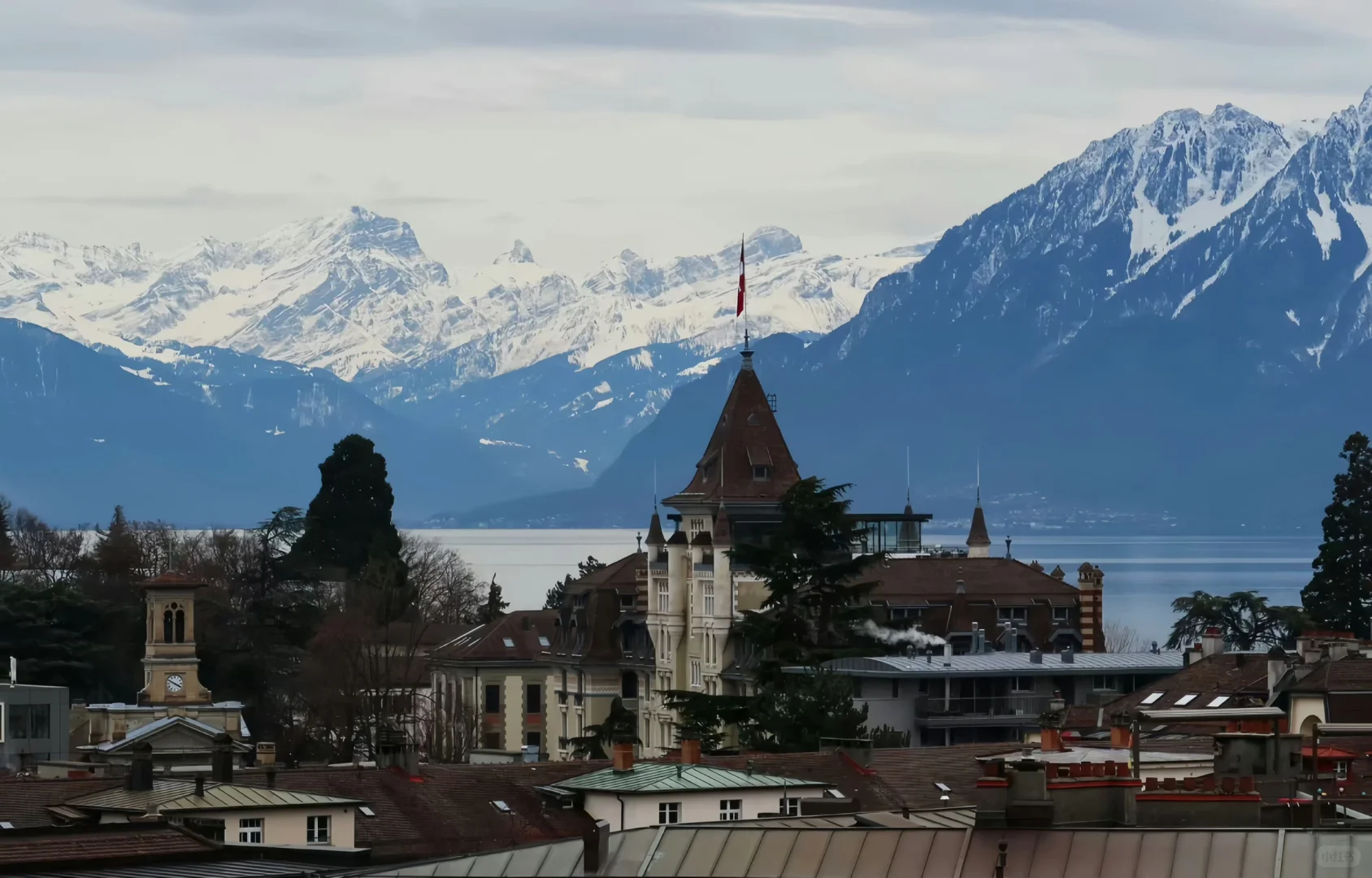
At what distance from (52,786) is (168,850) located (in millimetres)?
14617

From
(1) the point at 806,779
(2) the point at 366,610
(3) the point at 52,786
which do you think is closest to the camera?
(3) the point at 52,786

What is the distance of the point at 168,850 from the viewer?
1286 inches

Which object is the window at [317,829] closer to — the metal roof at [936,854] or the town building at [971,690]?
the metal roof at [936,854]

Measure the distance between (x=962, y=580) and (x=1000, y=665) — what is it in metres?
13.9

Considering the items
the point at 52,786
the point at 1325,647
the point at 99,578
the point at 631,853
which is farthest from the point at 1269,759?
the point at 99,578

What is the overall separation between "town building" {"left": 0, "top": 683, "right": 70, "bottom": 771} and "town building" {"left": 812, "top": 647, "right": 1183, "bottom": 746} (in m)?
19.7

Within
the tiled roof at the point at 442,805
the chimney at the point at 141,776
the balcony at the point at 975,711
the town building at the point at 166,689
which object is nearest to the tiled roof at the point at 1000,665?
the balcony at the point at 975,711

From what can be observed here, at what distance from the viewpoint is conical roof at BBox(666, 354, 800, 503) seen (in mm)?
106000

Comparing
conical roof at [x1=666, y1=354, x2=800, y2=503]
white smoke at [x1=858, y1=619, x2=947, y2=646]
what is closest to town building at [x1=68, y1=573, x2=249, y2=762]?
white smoke at [x1=858, y1=619, x2=947, y2=646]

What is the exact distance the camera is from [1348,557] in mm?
98438

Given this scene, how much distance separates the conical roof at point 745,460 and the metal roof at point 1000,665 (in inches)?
701

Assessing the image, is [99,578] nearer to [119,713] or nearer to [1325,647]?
[119,713]

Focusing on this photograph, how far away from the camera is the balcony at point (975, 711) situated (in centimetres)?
8294

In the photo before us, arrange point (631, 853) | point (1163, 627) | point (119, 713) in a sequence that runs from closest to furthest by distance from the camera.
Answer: point (631, 853), point (119, 713), point (1163, 627)
